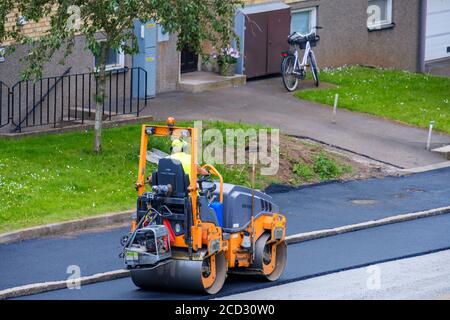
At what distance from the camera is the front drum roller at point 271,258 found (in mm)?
15844

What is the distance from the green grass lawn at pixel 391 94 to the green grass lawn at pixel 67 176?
20.8ft

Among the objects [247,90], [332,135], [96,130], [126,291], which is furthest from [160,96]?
[126,291]

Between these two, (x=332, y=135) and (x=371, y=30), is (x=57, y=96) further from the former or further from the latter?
(x=371, y=30)

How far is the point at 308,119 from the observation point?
2622 cm

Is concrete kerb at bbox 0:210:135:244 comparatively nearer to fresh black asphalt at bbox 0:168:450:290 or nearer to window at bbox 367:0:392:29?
fresh black asphalt at bbox 0:168:450:290

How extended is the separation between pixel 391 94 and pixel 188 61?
4892 millimetres

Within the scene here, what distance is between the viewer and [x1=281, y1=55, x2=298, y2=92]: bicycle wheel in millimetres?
28172

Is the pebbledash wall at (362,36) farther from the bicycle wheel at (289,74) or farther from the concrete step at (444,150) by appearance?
the concrete step at (444,150)

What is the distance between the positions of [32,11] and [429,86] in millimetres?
12908

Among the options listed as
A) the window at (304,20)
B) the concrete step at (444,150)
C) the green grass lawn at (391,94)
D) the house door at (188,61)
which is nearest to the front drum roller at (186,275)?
the concrete step at (444,150)

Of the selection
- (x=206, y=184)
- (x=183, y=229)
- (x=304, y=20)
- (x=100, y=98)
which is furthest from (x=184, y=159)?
(x=304, y=20)

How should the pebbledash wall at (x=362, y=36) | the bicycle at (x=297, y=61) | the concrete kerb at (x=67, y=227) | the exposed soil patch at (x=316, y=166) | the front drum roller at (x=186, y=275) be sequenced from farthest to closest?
the pebbledash wall at (x=362, y=36), the bicycle at (x=297, y=61), the exposed soil patch at (x=316, y=166), the concrete kerb at (x=67, y=227), the front drum roller at (x=186, y=275)
